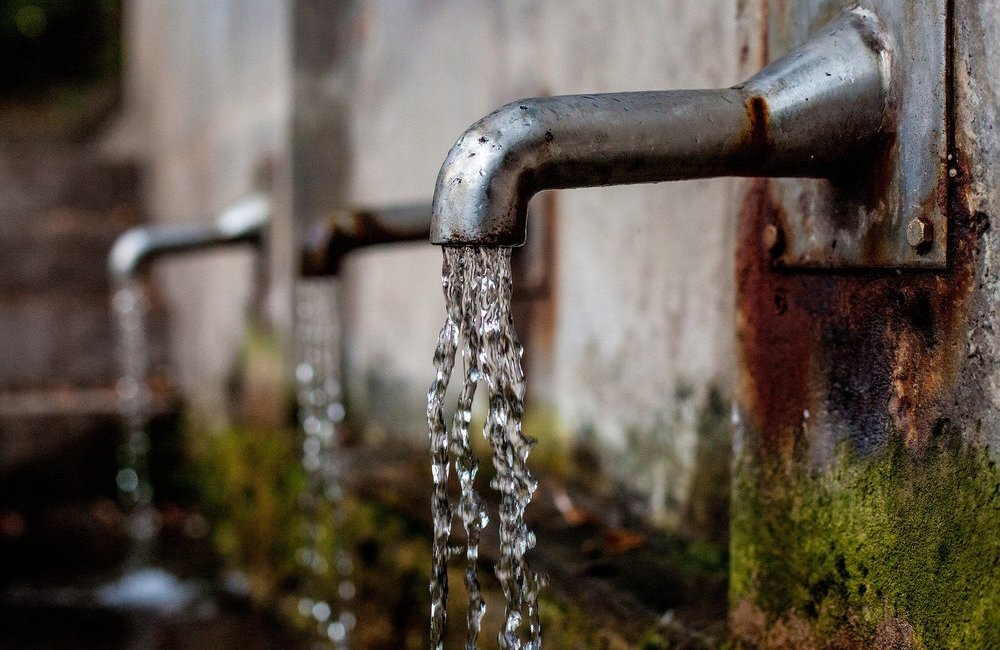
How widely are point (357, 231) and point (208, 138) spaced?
10.3ft

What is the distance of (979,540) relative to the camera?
120 centimetres

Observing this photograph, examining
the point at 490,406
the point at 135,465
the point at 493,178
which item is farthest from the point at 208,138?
the point at 493,178

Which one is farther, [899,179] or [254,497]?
[254,497]

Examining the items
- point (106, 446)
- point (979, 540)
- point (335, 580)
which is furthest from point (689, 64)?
point (106, 446)

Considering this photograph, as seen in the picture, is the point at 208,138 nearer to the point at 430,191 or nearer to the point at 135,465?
the point at 135,465

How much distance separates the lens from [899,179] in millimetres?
1311

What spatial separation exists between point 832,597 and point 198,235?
3.20 m

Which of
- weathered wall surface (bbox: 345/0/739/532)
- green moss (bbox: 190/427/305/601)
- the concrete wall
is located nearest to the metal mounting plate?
weathered wall surface (bbox: 345/0/739/532)

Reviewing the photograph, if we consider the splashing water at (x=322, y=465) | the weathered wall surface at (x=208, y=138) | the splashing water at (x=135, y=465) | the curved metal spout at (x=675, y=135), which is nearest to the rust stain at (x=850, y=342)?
the curved metal spout at (x=675, y=135)

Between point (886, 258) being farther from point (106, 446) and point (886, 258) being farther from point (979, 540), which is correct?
point (106, 446)

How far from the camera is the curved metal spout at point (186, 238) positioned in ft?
13.2

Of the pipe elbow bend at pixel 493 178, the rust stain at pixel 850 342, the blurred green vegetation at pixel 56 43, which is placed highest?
the blurred green vegetation at pixel 56 43

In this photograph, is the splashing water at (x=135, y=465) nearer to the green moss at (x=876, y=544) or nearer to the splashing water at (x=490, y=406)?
the splashing water at (x=490, y=406)

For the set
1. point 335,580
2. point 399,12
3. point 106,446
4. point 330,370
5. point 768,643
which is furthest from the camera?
point 106,446
